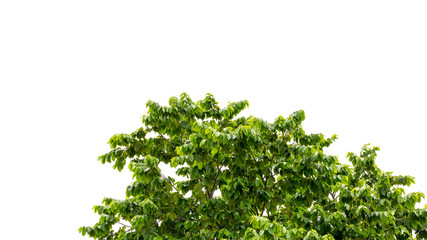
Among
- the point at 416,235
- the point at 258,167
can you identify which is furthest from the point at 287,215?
the point at 416,235

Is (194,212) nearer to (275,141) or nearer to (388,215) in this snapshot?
(275,141)

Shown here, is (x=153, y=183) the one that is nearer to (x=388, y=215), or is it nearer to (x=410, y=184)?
(x=388, y=215)

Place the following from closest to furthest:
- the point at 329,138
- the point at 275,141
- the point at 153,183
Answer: the point at 153,183
the point at 275,141
the point at 329,138

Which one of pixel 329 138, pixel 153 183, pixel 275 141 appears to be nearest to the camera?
pixel 153 183

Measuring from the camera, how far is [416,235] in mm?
11789

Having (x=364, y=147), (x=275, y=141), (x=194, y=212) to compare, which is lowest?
(x=194, y=212)

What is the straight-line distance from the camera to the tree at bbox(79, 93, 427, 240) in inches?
374

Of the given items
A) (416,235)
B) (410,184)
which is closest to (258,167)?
(410,184)

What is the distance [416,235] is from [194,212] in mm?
5970

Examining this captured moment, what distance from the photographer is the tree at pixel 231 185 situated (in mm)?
9492

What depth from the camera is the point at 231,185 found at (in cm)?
948

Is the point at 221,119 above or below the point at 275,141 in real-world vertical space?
above

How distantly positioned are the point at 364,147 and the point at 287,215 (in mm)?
3673

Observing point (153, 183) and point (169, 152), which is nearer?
point (153, 183)
